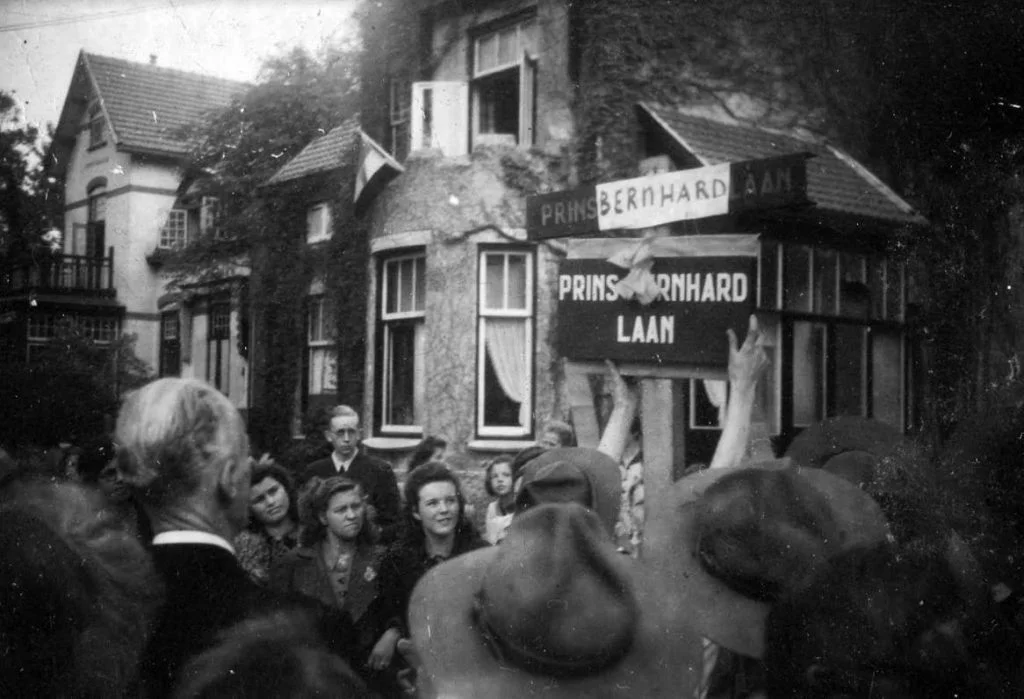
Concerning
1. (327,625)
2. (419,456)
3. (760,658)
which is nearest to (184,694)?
(327,625)

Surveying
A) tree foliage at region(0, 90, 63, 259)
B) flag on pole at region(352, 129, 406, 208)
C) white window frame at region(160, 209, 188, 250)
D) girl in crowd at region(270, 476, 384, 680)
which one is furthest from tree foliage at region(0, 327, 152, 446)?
flag on pole at region(352, 129, 406, 208)

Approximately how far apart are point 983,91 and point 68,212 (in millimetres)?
4037

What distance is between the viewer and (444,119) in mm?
7840

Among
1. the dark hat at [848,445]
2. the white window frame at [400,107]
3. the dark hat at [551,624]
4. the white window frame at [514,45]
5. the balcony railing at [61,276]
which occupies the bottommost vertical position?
the dark hat at [551,624]

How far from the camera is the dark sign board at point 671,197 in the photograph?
3172 millimetres

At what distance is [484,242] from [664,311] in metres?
4.59

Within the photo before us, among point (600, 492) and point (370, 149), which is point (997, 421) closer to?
point (600, 492)

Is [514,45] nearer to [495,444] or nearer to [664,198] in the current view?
[495,444]

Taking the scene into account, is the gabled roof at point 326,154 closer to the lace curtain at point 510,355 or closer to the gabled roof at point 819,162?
the lace curtain at point 510,355

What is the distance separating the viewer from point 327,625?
1715 millimetres

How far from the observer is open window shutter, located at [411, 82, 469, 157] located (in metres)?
7.41

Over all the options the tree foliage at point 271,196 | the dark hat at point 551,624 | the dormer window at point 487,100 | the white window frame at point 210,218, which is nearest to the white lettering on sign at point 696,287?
the dark hat at point 551,624

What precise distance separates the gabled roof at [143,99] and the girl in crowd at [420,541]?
2.08m

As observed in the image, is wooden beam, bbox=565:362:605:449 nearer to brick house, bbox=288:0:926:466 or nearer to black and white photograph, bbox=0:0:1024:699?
black and white photograph, bbox=0:0:1024:699
